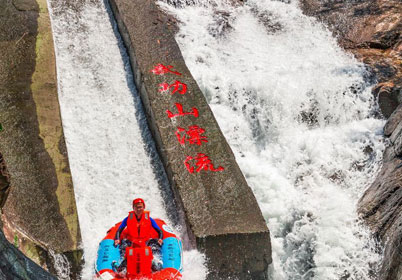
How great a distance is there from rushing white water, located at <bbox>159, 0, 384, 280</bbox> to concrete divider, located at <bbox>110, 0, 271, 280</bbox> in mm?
718

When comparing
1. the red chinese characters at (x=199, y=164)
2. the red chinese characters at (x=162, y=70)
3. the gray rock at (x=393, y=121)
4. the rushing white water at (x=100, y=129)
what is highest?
the gray rock at (x=393, y=121)

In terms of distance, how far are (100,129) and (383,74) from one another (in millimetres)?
6317

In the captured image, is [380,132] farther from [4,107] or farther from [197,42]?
[4,107]

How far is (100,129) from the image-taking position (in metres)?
9.27

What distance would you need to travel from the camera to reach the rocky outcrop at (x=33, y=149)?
7164 mm

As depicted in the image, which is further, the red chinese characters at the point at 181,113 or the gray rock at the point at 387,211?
the red chinese characters at the point at 181,113

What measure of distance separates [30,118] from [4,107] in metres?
0.54

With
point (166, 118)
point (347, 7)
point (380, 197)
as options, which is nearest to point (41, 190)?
point (166, 118)

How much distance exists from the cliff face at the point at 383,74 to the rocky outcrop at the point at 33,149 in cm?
469

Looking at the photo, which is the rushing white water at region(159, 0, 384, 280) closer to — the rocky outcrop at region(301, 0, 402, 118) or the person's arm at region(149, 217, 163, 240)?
the rocky outcrop at region(301, 0, 402, 118)

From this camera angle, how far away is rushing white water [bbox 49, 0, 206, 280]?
807cm

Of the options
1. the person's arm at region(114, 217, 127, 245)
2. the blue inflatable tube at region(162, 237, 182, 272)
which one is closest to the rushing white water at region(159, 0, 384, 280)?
the blue inflatable tube at region(162, 237, 182, 272)

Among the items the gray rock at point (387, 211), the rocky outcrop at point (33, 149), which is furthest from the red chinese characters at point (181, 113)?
the gray rock at point (387, 211)

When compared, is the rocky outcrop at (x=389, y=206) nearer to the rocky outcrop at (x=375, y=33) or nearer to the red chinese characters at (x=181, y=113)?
the rocky outcrop at (x=375, y=33)
